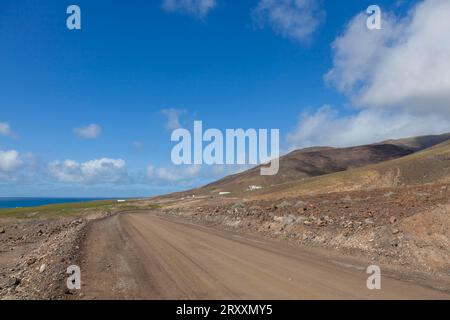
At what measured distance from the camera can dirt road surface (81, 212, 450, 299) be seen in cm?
1045

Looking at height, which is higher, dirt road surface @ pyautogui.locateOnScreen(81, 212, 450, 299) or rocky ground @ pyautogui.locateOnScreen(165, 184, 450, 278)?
rocky ground @ pyautogui.locateOnScreen(165, 184, 450, 278)

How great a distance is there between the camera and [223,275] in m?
12.7

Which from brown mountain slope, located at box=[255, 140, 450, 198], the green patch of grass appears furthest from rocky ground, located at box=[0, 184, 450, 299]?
brown mountain slope, located at box=[255, 140, 450, 198]

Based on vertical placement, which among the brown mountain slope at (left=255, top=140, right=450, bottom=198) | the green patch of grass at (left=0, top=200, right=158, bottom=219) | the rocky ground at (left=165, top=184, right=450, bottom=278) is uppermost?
the brown mountain slope at (left=255, top=140, right=450, bottom=198)

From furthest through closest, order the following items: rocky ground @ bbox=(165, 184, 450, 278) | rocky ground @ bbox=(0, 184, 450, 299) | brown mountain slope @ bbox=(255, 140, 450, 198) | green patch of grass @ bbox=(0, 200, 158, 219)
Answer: brown mountain slope @ bbox=(255, 140, 450, 198), green patch of grass @ bbox=(0, 200, 158, 219), rocky ground @ bbox=(165, 184, 450, 278), rocky ground @ bbox=(0, 184, 450, 299)

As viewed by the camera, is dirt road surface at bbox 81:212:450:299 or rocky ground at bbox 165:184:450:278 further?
rocky ground at bbox 165:184:450:278

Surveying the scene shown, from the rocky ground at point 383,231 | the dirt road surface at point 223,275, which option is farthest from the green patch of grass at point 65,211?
the dirt road surface at point 223,275

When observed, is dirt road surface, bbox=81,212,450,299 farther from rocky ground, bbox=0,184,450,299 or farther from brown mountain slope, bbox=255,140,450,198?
brown mountain slope, bbox=255,140,450,198

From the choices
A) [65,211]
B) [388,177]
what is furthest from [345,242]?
[65,211]

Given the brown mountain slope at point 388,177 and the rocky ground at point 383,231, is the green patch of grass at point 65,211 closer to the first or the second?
the brown mountain slope at point 388,177

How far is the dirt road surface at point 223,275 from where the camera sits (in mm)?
10453

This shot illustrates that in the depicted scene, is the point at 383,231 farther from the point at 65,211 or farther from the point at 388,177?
the point at 65,211
